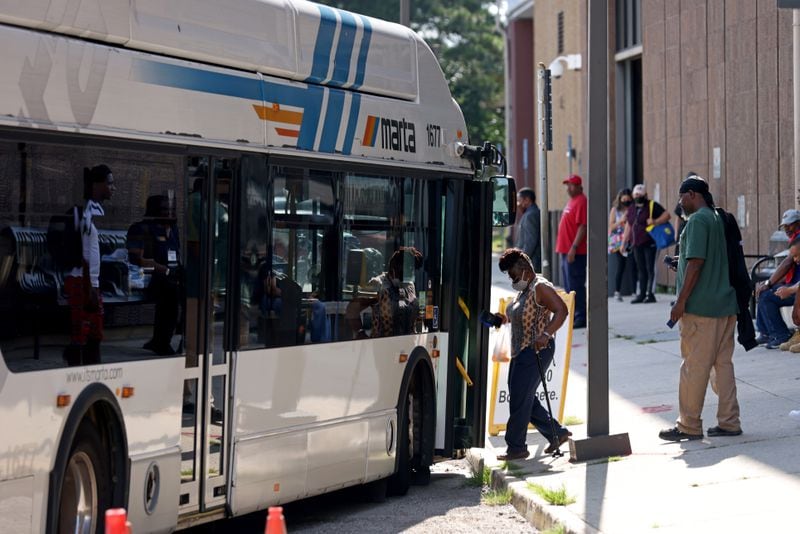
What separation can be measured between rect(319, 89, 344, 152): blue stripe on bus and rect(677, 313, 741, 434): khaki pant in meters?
3.09

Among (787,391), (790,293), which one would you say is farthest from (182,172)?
(790,293)

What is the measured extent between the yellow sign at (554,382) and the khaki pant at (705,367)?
168 centimetres

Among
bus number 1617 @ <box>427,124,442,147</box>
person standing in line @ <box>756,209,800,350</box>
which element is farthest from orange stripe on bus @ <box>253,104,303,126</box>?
person standing in line @ <box>756,209,800,350</box>

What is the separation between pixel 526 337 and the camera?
1116 cm

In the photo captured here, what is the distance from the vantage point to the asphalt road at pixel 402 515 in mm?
9250

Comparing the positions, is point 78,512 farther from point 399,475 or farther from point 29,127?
point 399,475

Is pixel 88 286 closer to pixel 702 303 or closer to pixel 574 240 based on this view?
pixel 702 303

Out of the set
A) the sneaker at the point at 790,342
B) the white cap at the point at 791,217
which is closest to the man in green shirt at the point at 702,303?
the white cap at the point at 791,217

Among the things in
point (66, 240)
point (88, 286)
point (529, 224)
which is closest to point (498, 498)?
point (88, 286)

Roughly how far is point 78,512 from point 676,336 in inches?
498

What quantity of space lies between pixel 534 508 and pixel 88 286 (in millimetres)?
3505

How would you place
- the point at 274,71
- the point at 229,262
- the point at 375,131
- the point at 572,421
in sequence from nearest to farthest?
the point at 229,262, the point at 274,71, the point at 375,131, the point at 572,421

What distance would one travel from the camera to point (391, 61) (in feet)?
34.0

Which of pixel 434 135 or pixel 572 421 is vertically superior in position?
pixel 434 135
